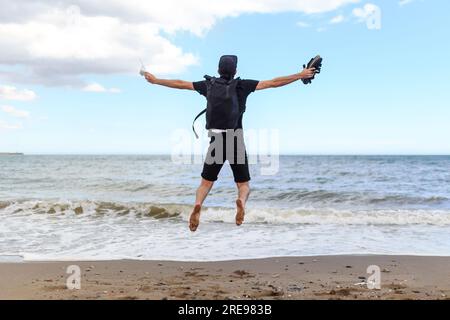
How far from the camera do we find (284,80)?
4199mm

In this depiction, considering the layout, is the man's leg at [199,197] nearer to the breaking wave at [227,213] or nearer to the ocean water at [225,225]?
the ocean water at [225,225]

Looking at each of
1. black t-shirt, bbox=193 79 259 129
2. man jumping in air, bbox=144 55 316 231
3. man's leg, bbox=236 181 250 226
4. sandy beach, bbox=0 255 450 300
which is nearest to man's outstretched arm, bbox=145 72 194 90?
man jumping in air, bbox=144 55 316 231

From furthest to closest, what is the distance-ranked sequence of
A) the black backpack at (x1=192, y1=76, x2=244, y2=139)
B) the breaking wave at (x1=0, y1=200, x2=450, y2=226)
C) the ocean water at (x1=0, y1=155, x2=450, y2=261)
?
the breaking wave at (x1=0, y1=200, x2=450, y2=226) → the ocean water at (x1=0, y1=155, x2=450, y2=261) → the black backpack at (x1=192, y1=76, x2=244, y2=139)

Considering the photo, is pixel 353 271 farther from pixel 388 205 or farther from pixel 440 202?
pixel 440 202

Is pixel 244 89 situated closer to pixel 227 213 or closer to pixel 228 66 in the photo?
pixel 228 66

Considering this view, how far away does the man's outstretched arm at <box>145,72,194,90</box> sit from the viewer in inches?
169

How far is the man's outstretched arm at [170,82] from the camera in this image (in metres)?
4.28

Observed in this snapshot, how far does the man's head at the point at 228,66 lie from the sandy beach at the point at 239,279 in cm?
412

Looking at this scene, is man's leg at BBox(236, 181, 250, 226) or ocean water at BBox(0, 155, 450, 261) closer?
man's leg at BBox(236, 181, 250, 226)

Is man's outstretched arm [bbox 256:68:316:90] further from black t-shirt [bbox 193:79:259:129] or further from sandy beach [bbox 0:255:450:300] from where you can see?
sandy beach [bbox 0:255:450:300]

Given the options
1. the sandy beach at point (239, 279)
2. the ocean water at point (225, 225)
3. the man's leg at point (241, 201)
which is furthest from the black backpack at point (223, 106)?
the ocean water at point (225, 225)
